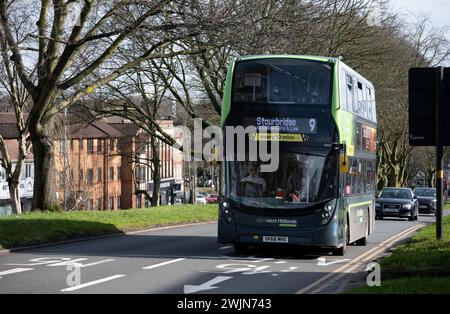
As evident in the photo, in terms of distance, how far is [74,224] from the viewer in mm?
23516

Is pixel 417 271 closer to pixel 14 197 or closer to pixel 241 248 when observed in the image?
pixel 241 248

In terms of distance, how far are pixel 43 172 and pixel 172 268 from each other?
13905 mm

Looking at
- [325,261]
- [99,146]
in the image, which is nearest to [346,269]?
[325,261]

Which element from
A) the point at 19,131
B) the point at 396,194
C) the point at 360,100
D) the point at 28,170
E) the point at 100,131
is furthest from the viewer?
the point at 100,131

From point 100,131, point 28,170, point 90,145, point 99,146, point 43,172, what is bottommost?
point 43,172

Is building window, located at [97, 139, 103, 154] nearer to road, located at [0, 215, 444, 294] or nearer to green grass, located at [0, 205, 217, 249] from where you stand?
green grass, located at [0, 205, 217, 249]

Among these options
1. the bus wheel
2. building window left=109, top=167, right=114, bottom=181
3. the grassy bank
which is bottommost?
the bus wheel

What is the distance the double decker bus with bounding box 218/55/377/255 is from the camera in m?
17.7

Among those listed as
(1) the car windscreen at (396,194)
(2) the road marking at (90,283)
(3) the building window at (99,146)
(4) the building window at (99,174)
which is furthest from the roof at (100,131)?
(2) the road marking at (90,283)

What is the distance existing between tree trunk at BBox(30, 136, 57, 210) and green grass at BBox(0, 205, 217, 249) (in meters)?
1.39

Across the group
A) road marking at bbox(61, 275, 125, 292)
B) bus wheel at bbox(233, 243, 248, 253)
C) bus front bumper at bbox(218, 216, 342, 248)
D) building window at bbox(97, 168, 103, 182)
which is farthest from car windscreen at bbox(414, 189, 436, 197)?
building window at bbox(97, 168, 103, 182)

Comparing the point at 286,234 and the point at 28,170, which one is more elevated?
the point at 28,170

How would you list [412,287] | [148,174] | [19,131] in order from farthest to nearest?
1. [148,174]
2. [19,131]
3. [412,287]
